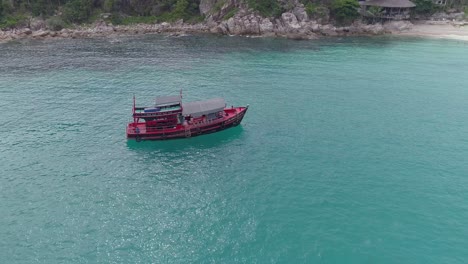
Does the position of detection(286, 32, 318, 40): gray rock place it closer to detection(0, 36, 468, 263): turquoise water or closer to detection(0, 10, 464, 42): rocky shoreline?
detection(0, 10, 464, 42): rocky shoreline

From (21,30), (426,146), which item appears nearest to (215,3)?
(21,30)

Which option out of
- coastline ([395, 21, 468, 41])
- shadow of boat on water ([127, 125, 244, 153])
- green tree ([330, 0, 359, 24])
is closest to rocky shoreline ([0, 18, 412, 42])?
green tree ([330, 0, 359, 24])

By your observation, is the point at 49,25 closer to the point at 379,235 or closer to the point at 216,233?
the point at 216,233

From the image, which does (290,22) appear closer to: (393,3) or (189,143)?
(393,3)

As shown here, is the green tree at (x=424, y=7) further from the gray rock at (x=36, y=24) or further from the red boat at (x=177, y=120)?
the gray rock at (x=36, y=24)

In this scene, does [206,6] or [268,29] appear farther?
[206,6]

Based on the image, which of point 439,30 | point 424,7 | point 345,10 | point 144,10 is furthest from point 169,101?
point 424,7
